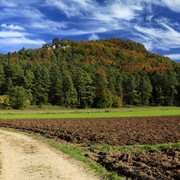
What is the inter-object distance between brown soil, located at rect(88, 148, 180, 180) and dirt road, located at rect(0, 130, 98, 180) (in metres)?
1.44

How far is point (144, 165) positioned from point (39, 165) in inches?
217

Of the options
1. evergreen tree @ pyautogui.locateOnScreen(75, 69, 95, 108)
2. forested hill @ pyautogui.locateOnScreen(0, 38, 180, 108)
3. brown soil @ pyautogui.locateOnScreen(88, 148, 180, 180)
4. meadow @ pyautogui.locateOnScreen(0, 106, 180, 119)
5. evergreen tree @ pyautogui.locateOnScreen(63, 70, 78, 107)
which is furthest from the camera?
evergreen tree @ pyautogui.locateOnScreen(75, 69, 95, 108)

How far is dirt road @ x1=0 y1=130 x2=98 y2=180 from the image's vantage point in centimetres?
870

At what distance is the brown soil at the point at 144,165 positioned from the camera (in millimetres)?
8310

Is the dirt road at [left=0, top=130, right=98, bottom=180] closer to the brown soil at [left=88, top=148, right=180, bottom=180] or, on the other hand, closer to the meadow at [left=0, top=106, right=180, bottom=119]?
the brown soil at [left=88, top=148, right=180, bottom=180]

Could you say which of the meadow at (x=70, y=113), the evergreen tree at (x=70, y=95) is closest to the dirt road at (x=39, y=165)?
the meadow at (x=70, y=113)

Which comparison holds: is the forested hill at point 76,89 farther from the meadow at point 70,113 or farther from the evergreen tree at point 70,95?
the meadow at point 70,113

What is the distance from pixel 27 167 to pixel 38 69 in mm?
83322

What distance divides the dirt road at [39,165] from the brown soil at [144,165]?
1.44 m

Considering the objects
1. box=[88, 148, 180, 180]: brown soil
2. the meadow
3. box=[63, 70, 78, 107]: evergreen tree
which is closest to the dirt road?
box=[88, 148, 180, 180]: brown soil

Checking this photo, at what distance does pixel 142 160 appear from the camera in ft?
33.6

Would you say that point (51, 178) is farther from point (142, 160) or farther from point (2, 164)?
point (142, 160)

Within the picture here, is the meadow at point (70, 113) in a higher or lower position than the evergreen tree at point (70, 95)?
lower

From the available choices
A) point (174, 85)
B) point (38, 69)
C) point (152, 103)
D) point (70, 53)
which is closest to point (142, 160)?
point (38, 69)
